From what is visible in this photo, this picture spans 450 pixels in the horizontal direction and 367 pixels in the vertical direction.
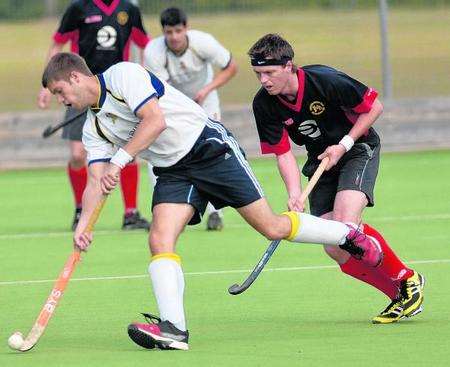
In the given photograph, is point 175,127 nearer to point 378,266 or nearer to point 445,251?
point 378,266

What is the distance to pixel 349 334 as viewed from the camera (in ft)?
22.3

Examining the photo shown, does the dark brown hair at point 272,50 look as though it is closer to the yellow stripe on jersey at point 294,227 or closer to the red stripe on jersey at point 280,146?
the red stripe on jersey at point 280,146

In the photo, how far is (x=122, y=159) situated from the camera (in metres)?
6.55

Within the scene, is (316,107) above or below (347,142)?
above

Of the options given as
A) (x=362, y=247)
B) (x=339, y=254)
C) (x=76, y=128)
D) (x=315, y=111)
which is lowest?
(x=76, y=128)

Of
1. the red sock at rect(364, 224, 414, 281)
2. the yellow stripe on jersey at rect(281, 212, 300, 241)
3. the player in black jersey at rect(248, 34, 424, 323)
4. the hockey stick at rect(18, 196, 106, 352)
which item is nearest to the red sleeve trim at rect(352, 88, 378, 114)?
the player in black jersey at rect(248, 34, 424, 323)

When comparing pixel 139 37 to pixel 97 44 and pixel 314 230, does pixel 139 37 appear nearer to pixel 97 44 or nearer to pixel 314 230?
pixel 97 44

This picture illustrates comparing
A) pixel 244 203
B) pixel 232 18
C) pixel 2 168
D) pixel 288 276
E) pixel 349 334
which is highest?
pixel 244 203

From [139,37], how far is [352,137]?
466cm

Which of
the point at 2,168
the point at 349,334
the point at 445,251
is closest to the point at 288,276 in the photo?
the point at 445,251

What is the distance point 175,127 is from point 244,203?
1.60 ft

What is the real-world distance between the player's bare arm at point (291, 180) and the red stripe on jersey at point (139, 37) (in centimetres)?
431

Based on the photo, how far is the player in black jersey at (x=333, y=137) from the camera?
714 centimetres

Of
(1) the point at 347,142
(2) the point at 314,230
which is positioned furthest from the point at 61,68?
(1) the point at 347,142
